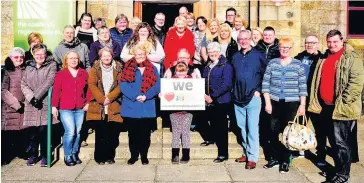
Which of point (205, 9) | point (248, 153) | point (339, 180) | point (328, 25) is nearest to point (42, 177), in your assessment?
point (248, 153)

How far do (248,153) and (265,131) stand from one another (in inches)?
28.0

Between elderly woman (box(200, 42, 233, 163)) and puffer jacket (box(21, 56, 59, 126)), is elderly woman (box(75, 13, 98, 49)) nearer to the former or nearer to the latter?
puffer jacket (box(21, 56, 59, 126))

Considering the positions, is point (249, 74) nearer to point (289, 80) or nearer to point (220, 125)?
point (289, 80)

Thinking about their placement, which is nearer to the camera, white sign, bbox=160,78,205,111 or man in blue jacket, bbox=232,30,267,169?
man in blue jacket, bbox=232,30,267,169

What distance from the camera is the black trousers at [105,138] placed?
7.66m

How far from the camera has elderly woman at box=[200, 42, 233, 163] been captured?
7449 mm

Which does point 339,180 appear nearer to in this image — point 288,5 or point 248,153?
point 248,153

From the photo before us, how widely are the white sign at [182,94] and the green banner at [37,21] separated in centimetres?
396

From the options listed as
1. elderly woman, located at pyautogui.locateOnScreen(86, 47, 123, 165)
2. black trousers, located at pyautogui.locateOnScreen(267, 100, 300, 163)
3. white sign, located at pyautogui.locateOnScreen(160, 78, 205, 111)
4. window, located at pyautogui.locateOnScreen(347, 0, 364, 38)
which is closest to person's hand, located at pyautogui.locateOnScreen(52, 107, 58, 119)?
elderly woman, located at pyautogui.locateOnScreen(86, 47, 123, 165)

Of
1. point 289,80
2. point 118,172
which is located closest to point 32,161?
point 118,172

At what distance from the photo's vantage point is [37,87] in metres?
7.58

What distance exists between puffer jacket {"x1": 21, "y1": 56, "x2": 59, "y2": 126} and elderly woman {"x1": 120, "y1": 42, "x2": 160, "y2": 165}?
117cm

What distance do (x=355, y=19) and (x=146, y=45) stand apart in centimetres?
718

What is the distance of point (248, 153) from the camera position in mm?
7484
